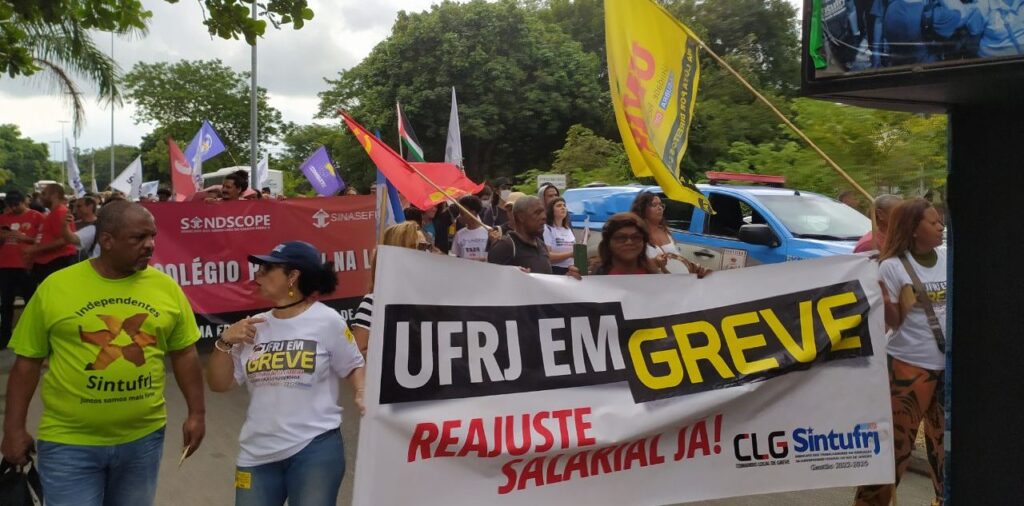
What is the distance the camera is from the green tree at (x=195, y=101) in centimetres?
4741

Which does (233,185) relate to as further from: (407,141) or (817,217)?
(817,217)

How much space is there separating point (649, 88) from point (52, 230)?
7.51 metres

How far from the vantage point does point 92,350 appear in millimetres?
3439

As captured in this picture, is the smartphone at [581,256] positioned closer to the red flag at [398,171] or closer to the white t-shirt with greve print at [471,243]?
the red flag at [398,171]

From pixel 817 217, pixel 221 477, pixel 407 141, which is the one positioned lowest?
pixel 221 477

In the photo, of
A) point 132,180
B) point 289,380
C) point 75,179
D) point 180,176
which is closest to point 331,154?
point 75,179

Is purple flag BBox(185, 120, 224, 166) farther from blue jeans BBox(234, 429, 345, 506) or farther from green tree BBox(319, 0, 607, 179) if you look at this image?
green tree BBox(319, 0, 607, 179)

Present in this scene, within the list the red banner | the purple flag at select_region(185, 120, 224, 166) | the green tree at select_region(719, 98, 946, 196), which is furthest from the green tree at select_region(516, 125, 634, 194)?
the red banner

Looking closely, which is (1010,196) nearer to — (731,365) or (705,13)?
(731,365)

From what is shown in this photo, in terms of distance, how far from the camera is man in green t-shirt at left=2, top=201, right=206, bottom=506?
3.43m

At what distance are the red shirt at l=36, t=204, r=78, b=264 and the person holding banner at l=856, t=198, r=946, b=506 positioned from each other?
27.0ft

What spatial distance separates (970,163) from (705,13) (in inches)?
1522

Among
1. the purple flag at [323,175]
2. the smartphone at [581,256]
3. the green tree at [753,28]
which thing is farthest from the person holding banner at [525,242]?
the green tree at [753,28]

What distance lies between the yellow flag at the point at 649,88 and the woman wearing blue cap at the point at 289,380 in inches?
68.1
